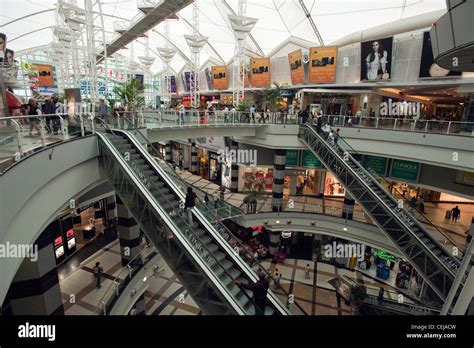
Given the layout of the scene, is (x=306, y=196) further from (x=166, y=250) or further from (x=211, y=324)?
(x=211, y=324)

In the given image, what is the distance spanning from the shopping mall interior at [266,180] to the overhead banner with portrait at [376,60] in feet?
0.32

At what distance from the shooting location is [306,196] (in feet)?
87.4

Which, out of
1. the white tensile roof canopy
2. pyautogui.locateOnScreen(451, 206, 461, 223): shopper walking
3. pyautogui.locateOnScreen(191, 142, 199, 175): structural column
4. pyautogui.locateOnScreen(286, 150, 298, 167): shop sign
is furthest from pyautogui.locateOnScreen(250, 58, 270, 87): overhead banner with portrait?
pyautogui.locateOnScreen(451, 206, 461, 223): shopper walking

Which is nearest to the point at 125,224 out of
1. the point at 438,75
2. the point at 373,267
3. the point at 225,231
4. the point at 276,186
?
the point at 225,231

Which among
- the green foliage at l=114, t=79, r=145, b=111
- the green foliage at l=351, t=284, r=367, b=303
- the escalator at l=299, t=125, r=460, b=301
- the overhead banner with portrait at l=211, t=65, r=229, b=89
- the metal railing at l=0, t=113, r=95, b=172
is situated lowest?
the green foliage at l=351, t=284, r=367, b=303

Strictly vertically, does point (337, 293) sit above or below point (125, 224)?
below

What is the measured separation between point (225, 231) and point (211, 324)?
7.37 meters

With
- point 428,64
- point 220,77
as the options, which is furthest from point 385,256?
point 220,77

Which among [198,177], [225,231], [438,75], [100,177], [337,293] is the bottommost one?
[337,293]

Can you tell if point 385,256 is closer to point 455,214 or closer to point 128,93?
point 455,214

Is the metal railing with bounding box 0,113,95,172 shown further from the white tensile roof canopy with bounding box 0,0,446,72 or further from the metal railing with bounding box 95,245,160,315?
the white tensile roof canopy with bounding box 0,0,446,72

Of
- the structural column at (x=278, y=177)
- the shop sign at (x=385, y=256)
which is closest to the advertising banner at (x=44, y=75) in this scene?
the structural column at (x=278, y=177)

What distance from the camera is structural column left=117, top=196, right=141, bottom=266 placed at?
15219 mm

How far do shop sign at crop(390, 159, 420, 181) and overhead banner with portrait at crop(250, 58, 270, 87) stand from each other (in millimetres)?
18058
